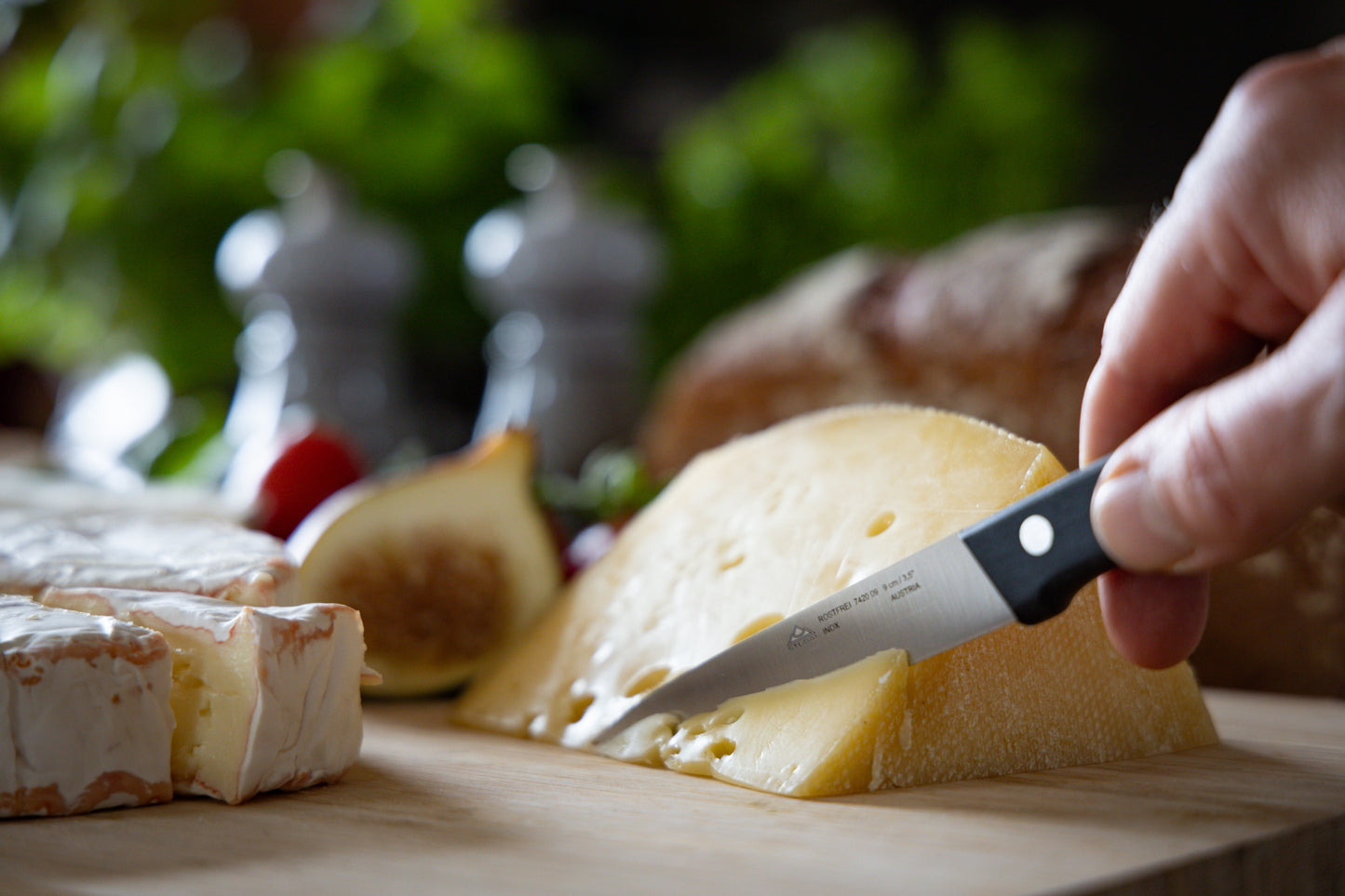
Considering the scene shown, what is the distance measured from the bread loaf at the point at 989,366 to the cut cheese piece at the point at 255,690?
103 centimetres

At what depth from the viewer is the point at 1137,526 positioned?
0.79 metres

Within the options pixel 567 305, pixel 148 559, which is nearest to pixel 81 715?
pixel 148 559

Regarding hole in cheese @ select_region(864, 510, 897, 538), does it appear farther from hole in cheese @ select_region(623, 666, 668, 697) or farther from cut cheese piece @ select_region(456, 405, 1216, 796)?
hole in cheese @ select_region(623, 666, 668, 697)

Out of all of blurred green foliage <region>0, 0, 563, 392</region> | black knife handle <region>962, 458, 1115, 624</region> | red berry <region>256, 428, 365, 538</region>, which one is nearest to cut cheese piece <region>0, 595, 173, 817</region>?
black knife handle <region>962, 458, 1115, 624</region>

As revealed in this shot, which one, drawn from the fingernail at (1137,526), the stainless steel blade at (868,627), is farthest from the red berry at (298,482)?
the fingernail at (1137,526)

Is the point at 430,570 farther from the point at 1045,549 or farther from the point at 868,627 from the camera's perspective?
the point at 1045,549

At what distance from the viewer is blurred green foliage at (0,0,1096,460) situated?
2.90 m

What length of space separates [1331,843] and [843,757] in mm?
343

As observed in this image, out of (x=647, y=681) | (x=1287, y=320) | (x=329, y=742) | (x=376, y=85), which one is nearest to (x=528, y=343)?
(x=376, y=85)

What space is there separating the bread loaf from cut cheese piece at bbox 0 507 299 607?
101cm

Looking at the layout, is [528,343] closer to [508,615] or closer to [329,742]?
[508,615]

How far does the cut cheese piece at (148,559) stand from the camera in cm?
107

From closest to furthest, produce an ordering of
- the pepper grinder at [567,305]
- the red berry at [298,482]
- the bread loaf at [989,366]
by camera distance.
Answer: the bread loaf at [989,366] < the red berry at [298,482] < the pepper grinder at [567,305]

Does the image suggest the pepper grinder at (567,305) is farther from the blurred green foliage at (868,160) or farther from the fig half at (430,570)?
the fig half at (430,570)
